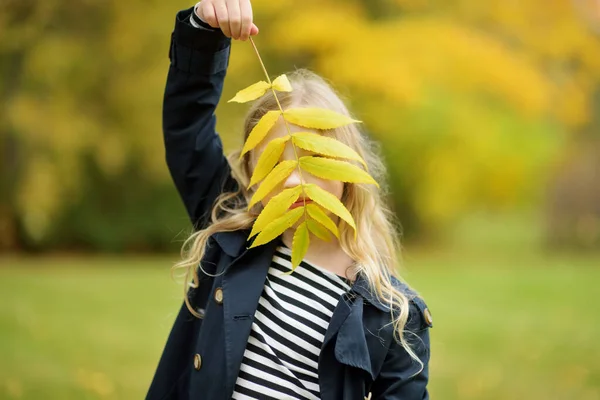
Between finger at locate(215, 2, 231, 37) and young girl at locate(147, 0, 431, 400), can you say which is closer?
finger at locate(215, 2, 231, 37)

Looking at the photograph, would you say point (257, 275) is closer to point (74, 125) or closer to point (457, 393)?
point (457, 393)

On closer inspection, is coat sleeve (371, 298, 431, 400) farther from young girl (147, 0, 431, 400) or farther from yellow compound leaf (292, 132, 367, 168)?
yellow compound leaf (292, 132, 367, 168)

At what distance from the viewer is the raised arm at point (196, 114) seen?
5.67 ft

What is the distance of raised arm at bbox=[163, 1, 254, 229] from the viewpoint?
1.73 metres

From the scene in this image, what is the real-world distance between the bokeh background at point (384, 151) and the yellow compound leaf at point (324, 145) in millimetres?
3477

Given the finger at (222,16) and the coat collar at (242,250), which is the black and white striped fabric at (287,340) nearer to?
the coat collar at (242,250)

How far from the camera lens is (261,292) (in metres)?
1.73

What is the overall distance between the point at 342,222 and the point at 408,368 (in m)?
0.41

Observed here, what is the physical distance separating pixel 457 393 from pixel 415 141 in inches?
200

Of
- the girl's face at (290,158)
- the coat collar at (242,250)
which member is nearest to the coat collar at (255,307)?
the coat collar at (242,250)

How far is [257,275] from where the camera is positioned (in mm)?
1739

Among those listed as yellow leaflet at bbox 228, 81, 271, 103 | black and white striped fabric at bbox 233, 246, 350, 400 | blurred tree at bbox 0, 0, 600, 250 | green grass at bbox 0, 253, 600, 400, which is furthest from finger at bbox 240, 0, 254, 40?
blurred tree at bbox 0, 0, 600, 250

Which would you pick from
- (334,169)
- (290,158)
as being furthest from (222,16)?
(334,169)

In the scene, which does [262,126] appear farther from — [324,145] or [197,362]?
[197,362]
